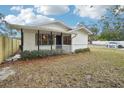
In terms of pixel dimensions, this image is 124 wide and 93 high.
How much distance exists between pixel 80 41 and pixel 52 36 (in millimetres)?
3488

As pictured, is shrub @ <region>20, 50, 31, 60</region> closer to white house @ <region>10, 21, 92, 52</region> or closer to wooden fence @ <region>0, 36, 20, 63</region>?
white house @ <region>10, 21, 92, 52</region>

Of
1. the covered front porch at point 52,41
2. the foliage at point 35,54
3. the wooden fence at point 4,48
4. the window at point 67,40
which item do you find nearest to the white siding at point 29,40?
the covered front porch at point 52,41

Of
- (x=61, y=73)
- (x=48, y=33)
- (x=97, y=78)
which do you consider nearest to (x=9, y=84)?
(x=61, y=73)

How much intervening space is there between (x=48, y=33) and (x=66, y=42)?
231 cm

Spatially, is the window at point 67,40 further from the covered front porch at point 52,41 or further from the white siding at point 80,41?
the white siding at point 80,41

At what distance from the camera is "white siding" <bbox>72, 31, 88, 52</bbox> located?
55.6 ft

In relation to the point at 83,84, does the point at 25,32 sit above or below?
above

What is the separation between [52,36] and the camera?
597 inches

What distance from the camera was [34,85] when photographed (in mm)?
6148

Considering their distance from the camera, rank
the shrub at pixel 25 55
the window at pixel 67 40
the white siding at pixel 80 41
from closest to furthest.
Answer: the shrub at pixel 25 55 → the window at pixel 67 40 → the white siding at pixel 80 41

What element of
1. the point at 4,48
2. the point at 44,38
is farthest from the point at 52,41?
the point at 4,48

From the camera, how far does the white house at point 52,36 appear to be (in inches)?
510
